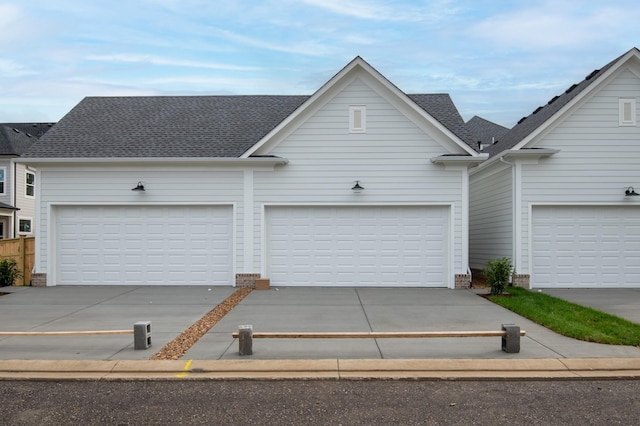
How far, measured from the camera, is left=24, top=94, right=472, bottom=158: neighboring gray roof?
47.9 ft

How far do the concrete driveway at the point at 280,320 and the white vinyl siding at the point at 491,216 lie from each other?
2913mm

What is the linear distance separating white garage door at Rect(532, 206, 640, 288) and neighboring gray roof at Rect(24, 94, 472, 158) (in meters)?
3.75

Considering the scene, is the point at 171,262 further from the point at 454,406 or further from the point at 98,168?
the point at 454,406

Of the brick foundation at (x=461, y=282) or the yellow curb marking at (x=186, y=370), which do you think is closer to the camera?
the yellow curb marking at (x=186, y=370)

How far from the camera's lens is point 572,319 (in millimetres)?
9375

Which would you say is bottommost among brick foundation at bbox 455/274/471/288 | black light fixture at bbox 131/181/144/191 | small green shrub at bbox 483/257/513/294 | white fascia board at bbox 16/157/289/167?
brick foundation at bbox 455/274/471/288

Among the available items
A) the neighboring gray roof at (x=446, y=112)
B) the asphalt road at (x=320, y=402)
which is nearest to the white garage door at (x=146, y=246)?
the neighboring gray roof at (x=446, y=112)

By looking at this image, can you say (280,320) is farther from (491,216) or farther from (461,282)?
(491,216)

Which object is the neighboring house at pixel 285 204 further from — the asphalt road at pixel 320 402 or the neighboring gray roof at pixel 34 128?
the neighboring gray roof at pixel 34 128

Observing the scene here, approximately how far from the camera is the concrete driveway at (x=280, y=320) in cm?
708

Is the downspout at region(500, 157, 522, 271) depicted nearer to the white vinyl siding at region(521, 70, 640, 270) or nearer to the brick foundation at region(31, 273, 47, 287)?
the white vinyl siding at region(521, 70, 640, 270)

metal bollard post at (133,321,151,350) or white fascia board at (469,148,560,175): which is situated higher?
white fascia board at (469,148,560,175)

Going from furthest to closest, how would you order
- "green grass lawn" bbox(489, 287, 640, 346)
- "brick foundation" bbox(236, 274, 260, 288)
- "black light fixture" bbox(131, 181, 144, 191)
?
"black light fixture" bbox(131, 181, 144, 191), "brick foundation" bbox(236, 274, 260, 288), "green grass lawn" bbox(489, 287, 640, 346)

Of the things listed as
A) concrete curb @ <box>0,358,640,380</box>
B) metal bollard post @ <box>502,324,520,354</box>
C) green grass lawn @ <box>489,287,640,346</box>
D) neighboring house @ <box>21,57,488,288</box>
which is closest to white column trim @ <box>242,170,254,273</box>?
neighboring house @ <box>21,57,488,288</box>
